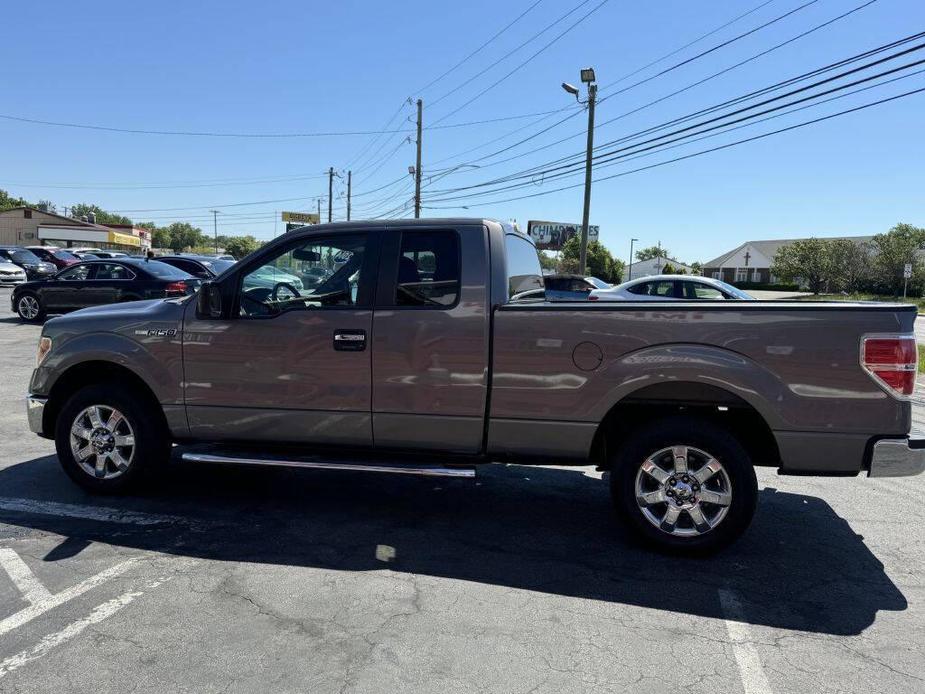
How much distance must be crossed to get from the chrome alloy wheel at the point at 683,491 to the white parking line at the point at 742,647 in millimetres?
486

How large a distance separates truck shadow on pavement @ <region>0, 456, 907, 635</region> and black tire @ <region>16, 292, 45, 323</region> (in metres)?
12.6

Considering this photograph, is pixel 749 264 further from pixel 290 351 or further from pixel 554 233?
pixel 290 351

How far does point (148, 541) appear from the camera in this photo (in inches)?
172

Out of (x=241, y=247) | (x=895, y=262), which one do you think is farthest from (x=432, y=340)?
(x=241, y=247)

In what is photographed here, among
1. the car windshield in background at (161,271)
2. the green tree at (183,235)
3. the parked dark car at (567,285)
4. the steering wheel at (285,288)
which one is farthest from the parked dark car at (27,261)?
the green tree at (183,235)

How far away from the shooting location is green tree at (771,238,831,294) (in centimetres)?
6224

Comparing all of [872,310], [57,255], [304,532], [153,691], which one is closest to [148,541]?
[304,532]

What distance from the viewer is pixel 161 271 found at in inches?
621

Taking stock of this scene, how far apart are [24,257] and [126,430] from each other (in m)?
32.8

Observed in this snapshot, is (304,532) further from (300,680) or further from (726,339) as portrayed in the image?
(726,339)

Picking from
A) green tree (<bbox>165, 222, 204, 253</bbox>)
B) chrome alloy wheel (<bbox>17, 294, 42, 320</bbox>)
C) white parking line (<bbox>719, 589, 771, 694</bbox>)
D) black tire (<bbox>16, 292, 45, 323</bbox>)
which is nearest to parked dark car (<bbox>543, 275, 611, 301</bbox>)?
white parking line (<bbox>719, 589, 771, 694</bbox>)

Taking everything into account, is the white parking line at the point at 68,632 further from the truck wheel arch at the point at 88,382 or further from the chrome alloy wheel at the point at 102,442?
the truck wheel arch at the point at 88,382

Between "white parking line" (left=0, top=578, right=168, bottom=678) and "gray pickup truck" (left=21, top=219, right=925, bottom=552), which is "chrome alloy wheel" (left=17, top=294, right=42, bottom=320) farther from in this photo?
"white parking line" (left=0, top=578, right=168, bottom=678)

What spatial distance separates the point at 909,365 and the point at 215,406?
14.0ft
